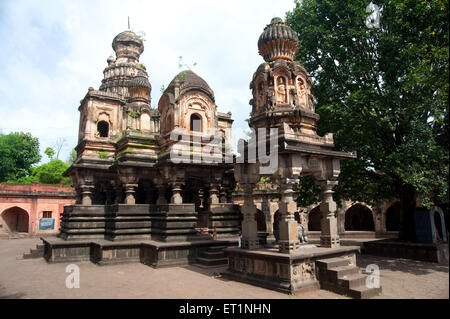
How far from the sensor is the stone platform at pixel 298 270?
728 centimetres

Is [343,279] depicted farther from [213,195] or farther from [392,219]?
[392,219]

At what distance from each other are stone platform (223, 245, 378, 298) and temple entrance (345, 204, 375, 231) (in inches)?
983

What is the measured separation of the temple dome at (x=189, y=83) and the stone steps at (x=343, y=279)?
35.2ft

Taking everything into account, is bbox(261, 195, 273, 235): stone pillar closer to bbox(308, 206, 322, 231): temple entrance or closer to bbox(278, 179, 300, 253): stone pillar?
bbox(308, 206, 322, 231): temple entrance

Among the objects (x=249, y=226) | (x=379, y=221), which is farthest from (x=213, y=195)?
(x=379, y=221)

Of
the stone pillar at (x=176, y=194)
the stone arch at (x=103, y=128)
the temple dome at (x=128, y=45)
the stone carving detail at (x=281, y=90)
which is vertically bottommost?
the stone pillar at (x=176, y=194)

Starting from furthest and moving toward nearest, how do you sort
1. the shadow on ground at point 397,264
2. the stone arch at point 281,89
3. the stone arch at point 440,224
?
the shadow on ground at point 397,264
the stone arch at point 281,89
the stone arch at point 440,224

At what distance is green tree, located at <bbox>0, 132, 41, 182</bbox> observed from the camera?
41.2 meters

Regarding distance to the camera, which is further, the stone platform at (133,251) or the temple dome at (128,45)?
the temple dome at (128,45)

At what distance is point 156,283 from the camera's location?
8.84 meters

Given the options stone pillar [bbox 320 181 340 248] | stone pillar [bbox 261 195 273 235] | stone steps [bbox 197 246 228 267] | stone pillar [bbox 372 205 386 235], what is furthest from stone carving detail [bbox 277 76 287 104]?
stone pillar [bbox 372 205 386 235]

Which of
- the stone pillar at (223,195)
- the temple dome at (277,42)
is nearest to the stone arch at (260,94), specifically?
the temple dome at (277,42)

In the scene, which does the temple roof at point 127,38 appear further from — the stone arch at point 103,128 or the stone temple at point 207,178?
the stone arch at point 103,128

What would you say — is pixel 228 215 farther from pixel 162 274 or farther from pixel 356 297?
pixel 356 297
